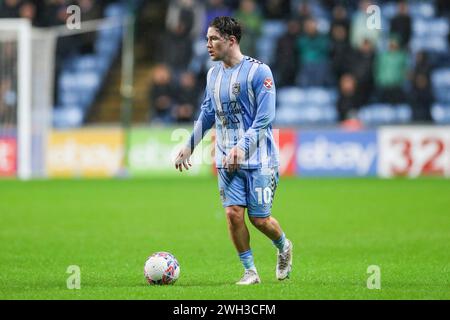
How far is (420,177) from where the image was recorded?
22.5 meters

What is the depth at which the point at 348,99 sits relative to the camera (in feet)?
78.7

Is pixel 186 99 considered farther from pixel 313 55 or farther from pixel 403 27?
pixel 403 27

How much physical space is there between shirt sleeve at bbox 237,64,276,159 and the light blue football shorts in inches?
8.3

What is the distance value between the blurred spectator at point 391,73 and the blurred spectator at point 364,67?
194mm

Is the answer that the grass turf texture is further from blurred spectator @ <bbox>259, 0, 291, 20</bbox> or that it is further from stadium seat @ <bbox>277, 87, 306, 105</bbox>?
blurred spectator @ <bbox>259, 0, 291, 20</bbox>

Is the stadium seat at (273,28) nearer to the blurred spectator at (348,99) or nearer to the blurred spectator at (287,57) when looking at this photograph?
the blurred spectator at (287,57)

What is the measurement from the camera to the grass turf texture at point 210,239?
8.44m

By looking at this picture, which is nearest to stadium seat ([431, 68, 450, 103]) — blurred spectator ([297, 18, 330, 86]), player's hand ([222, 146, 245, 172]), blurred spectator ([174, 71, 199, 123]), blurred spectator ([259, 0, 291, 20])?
blurred spectator ([297, 18, 330, 86])

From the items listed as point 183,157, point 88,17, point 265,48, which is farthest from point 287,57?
point 183,157

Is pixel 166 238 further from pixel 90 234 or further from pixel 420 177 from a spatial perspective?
pixel 420 177

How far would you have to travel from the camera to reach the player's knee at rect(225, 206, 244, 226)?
8.66 m

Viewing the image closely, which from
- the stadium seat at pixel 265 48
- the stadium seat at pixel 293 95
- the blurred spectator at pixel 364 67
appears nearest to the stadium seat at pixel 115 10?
the stadium seat at pixel 265 48

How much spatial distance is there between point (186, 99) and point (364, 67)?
438 centimetres

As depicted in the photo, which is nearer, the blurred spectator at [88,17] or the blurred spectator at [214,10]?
the blurred spectator at [214,10]
